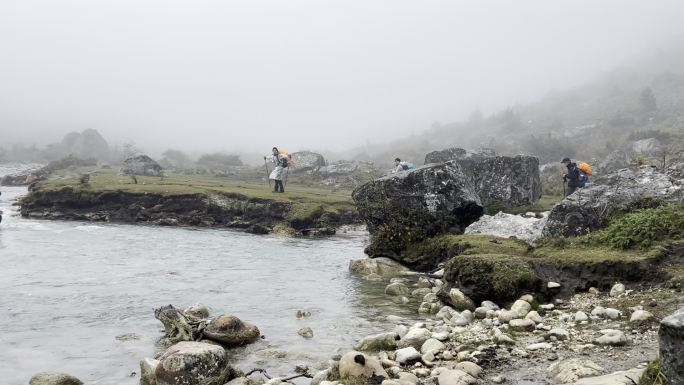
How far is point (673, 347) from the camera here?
6.14m

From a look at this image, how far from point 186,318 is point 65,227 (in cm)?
2857

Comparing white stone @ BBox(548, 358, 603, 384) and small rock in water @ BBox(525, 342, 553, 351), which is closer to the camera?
white stone @ BBox(548, 358, 603, 384)

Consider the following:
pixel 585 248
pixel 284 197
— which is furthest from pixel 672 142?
pixel 585 248

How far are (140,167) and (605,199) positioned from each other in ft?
228

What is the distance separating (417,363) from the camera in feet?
37.1

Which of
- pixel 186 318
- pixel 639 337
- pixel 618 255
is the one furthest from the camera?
pixel 618 255

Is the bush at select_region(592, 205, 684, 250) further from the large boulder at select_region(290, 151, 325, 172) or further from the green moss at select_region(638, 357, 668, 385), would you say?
the large boulder at select_region(290, 151, 325, 172)

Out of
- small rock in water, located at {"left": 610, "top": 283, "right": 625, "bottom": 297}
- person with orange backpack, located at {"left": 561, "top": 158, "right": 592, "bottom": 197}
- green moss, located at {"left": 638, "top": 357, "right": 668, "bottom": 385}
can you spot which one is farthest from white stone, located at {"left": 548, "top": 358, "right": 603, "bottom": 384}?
person with orange backpack, located at {"left": 561, "top": 158, "right": 592, "bottom": 197}

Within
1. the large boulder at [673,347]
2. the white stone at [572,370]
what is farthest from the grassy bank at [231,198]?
the large boulder at [673,347]

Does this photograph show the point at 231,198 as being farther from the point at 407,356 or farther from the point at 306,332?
the point at 407,356

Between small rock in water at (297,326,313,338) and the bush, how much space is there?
1026cm

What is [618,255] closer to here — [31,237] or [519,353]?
[519,353]

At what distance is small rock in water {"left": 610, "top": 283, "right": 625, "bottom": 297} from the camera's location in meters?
14.9

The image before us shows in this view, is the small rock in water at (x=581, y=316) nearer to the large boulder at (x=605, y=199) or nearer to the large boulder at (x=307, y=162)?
the large boulder at (x=605, y=199)
